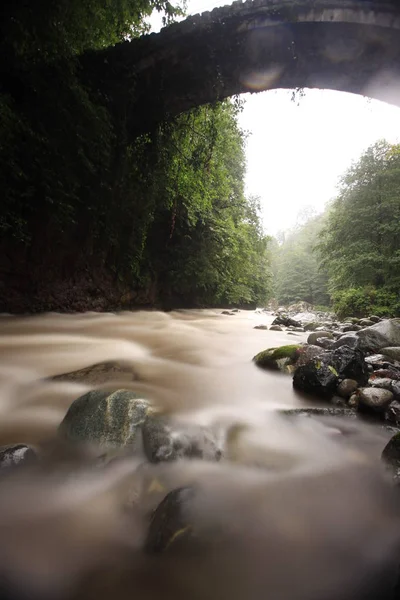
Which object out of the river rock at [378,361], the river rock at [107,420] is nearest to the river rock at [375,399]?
the river rock at [378,361]

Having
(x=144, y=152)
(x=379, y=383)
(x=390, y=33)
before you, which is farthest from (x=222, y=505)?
(x=144, y=152)

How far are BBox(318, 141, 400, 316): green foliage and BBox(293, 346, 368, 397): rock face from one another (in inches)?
416

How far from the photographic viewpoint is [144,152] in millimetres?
7086

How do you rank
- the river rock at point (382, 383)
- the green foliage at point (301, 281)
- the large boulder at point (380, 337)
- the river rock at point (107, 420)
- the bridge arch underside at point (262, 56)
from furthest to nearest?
the green foliage at point (301, 281), the bridge arch underside at point (262, 56), the large boulder at point (380, 337), the river rock at point (382, 383), the river rock at point (107, 420)

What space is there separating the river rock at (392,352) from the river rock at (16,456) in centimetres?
411

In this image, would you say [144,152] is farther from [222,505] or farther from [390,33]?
[222,505]

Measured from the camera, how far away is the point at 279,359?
3797 mm

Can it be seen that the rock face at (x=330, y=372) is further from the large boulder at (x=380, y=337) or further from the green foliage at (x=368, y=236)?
the green foliage at (x=368, y=236)

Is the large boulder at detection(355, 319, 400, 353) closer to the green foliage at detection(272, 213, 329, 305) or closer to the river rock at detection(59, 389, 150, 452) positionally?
the river rock at detection(59, 389, 150, 452)

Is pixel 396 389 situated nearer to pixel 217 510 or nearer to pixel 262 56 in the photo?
pixel 217 510

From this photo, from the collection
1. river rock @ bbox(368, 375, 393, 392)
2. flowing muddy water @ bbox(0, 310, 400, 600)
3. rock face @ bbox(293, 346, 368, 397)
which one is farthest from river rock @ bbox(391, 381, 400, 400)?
flowing muddy water @ bbox(0, 310, 400, 600)

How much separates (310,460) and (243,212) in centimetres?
1633

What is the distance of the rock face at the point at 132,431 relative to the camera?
170 cm

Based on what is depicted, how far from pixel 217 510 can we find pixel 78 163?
5.96 m
